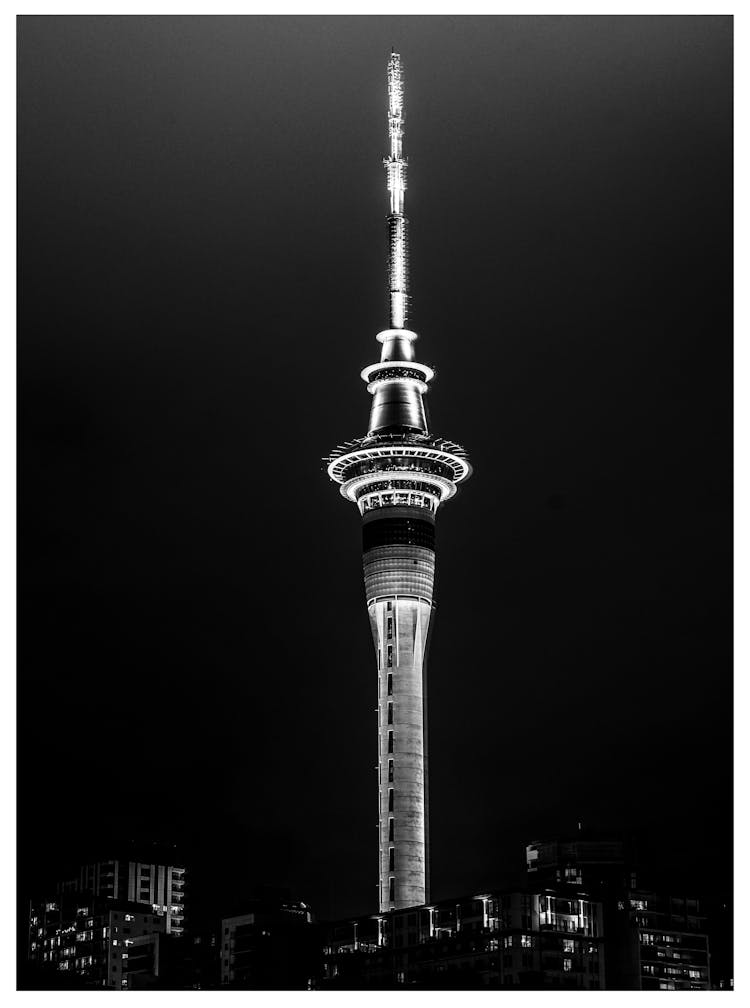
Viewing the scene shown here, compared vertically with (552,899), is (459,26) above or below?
above

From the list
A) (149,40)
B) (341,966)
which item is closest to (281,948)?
(341,966)

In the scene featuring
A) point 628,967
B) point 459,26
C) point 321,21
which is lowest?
point 628,967
